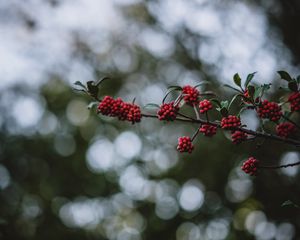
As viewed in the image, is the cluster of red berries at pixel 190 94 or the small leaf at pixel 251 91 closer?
the small leaf at pixel 251 91

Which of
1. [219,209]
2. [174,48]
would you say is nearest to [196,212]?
[219,209]

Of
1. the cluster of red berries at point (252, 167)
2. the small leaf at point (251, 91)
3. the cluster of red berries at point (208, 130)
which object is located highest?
the small leaf at point (251, 91)

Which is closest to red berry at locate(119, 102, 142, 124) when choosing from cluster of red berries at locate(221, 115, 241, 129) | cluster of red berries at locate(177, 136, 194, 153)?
cluster of red berries at locate(177, 136, 194, 153)

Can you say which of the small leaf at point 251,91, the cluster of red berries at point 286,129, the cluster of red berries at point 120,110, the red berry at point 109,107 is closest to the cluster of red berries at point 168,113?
the cluster of red berries at point 120,110

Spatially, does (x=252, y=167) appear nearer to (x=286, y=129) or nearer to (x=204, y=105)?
(x=286, y=129)

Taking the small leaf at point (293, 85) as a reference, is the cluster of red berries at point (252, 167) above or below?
below

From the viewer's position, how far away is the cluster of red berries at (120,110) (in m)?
1.47

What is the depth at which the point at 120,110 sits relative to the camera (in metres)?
1.50

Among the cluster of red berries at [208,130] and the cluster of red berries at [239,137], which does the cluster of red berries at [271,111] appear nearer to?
the cluster of red berries at [239,137]

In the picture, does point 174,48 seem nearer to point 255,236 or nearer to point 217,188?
point 217,188

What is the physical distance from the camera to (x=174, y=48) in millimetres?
6867

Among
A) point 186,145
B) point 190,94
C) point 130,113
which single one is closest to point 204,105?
point 190,94

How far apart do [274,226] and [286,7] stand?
399cm

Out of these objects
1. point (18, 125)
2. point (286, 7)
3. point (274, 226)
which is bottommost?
point (274, 226)
